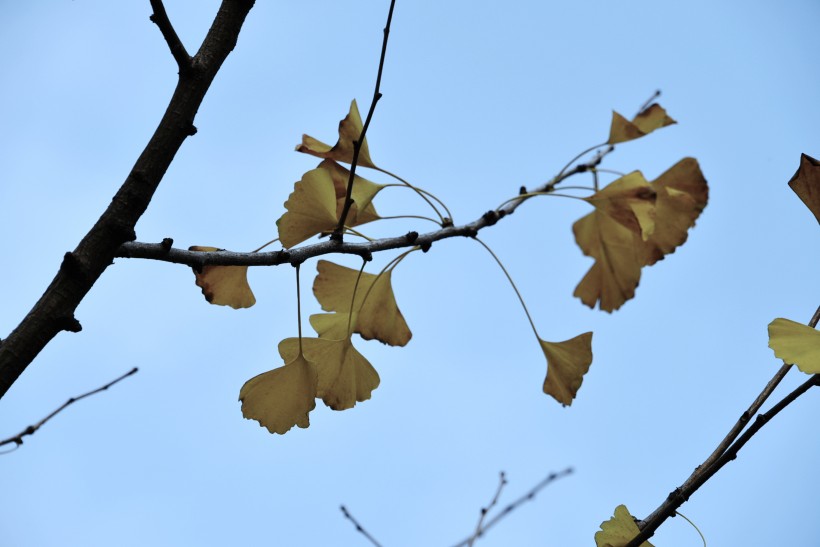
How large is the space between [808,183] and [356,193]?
69 cm

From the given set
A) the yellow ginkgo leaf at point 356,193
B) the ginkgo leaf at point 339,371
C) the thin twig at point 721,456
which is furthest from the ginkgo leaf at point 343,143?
the thin twig at point 721,456

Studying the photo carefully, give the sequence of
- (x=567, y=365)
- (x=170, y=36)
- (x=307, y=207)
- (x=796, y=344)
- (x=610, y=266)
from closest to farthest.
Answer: (x=796, y=344), (x=170, y=36), (x=307, y=207), (x=567, y=365), (x=610, y=266)

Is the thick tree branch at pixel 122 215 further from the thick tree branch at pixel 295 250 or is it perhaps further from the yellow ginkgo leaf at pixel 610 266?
the yellow ginkgo leaf at pixel 610 266

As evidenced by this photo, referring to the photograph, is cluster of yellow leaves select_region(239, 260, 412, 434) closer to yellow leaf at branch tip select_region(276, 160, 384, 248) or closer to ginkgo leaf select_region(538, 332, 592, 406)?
yellow leaf at branch tip select_region(276, 160, 384, 248)

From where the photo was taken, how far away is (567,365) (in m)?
1.37

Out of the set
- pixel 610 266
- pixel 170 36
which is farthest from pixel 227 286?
pixel 610 266

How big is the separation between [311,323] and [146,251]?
1.40 ft

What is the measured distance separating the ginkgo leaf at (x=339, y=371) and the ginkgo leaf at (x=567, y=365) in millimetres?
354

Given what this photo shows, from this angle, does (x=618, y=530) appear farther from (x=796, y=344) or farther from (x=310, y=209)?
(x=310, y=209)

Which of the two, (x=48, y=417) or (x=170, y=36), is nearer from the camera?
(x=170, y=36)

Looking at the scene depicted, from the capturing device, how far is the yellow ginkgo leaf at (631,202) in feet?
4.20

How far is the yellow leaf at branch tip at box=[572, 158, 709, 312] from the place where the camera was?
1.30 meters

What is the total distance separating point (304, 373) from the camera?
3.83 ft

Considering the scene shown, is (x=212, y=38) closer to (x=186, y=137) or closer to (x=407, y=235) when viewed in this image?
(x=186, y=137)
